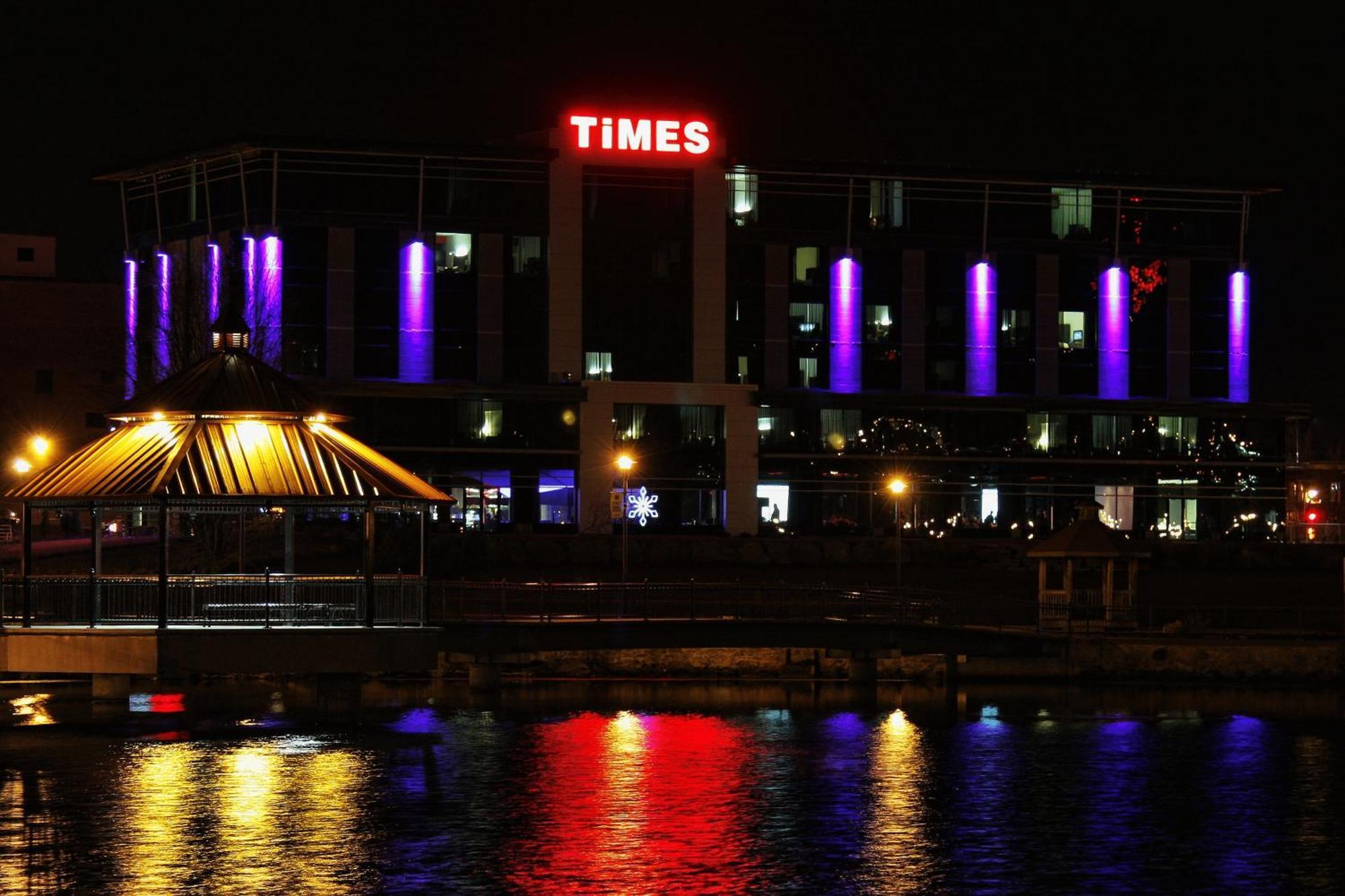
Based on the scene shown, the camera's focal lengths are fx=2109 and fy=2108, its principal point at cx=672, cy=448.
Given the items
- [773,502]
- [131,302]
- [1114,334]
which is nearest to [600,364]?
[773,502]

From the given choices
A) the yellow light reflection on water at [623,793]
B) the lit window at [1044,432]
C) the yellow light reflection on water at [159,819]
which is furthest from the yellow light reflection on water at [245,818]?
the lit window at [1044,432]

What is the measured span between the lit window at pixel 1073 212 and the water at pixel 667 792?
153 feet

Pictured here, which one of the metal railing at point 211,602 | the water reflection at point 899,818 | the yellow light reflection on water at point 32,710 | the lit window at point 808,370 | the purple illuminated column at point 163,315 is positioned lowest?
the water reflection at point 899,818

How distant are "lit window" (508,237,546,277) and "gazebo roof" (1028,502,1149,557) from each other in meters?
38.1

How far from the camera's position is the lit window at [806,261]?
100750 mm

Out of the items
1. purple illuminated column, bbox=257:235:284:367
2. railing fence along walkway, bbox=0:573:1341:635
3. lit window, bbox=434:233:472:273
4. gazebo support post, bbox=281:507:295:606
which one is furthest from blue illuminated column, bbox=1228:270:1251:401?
gazebo support post, bbox=281:507:295:606

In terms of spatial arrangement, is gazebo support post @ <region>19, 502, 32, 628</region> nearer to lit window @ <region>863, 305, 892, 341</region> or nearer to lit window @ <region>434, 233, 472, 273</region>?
lit window @ <region>434, 233, 472, 273</region>

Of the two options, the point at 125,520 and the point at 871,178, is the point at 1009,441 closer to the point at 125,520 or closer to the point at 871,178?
the point at 871,178

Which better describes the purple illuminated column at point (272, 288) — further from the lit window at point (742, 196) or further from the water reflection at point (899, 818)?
the water reflection at point (899, 818)

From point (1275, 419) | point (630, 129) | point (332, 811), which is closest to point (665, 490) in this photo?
point (630, 129)

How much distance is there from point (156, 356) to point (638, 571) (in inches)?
883

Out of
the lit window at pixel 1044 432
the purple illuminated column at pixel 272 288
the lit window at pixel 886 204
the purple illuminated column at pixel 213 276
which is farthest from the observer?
the lit window at pixel 1044 432

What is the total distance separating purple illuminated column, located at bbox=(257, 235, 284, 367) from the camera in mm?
90875

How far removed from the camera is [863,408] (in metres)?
101
